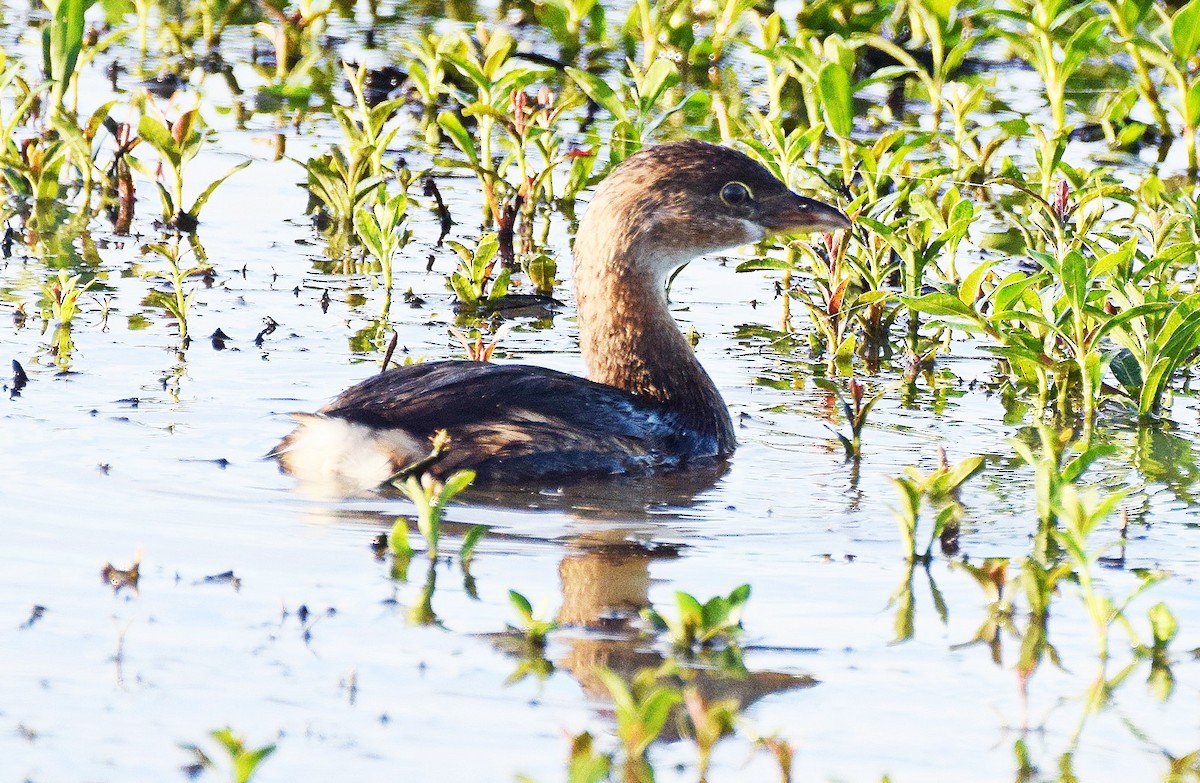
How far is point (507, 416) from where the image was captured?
5781mm

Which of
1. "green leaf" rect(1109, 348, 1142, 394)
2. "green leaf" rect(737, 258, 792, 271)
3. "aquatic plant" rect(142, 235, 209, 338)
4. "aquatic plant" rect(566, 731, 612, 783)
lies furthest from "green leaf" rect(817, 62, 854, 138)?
"aquatic plant" rect(566, 731, 612, 783)

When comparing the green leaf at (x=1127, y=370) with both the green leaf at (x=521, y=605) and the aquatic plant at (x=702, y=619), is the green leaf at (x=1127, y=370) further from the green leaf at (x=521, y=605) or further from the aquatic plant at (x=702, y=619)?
the green leaf at (x=521, y=605)

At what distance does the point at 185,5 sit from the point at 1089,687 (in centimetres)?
956

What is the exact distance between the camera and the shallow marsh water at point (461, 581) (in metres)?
3.73

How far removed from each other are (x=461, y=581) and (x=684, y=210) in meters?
2.51

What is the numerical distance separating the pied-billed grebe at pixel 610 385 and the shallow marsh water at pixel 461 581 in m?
0.16

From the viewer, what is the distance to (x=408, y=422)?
5.65 m

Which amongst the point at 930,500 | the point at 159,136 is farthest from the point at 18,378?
the point at 930,500

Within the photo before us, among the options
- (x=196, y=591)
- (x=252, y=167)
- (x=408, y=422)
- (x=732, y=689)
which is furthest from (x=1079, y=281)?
(x=252, y=167)

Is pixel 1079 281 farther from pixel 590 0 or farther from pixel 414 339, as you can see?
pixel 590 0

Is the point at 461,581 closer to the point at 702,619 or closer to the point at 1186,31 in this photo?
the point at 702,619

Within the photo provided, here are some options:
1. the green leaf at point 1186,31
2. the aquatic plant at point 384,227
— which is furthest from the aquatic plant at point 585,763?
the green leaf at point 1186,31

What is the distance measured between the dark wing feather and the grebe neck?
40 cm

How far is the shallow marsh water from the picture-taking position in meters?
3.73
